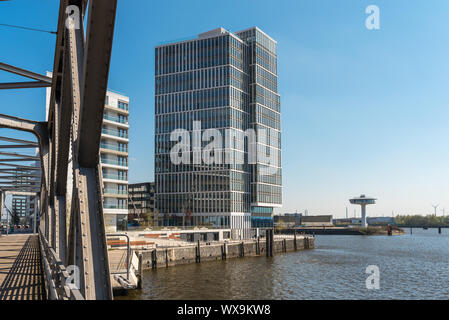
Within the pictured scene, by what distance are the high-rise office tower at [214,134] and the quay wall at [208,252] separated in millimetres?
32819

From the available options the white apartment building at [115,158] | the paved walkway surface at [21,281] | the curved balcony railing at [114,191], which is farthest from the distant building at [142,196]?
the paved walkway surface at [21,281]

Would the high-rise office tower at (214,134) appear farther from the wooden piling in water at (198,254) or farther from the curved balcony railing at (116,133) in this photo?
the wooden piling in water at (198,254)

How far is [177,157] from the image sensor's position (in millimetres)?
121875

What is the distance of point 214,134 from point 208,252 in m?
61.3

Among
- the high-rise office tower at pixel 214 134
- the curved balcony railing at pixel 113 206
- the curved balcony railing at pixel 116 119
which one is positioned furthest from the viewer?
the high-rise office tower at pixel 214 134

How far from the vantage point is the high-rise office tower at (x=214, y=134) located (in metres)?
119

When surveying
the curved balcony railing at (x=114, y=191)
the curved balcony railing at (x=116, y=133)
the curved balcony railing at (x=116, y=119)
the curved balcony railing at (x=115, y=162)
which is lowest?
the curved balcony railing at (x=114, y=191)

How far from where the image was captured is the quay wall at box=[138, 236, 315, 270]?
49406mm

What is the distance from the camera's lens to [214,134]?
11912 centimetres

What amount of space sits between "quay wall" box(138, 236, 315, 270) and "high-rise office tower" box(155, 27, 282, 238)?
3282 centimetres

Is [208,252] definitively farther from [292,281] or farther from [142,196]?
[142,196]
